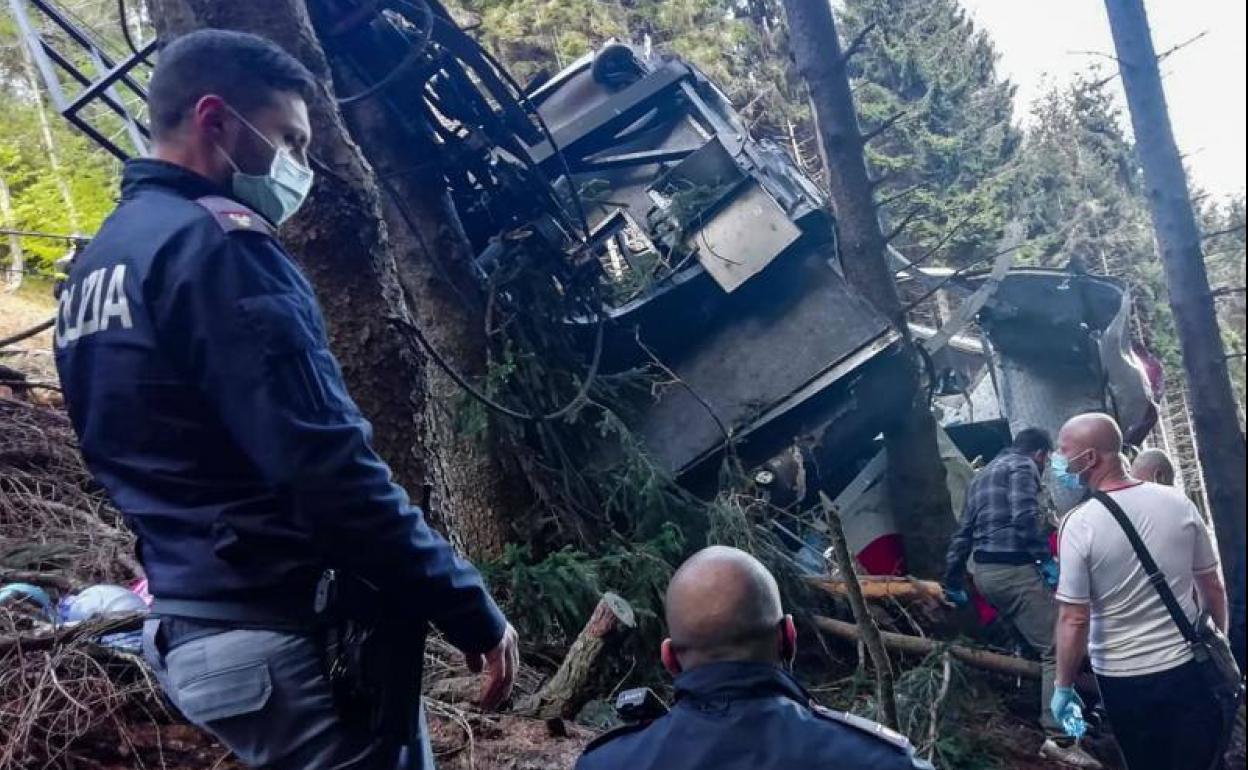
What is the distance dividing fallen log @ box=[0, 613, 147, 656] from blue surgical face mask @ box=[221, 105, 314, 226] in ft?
5.38

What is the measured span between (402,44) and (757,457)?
11.8ft

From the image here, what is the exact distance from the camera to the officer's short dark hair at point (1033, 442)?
21.7ft

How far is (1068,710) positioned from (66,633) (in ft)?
13.1

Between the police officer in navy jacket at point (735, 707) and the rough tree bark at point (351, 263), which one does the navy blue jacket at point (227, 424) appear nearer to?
the police officer in navy jacket at point (735, 707)

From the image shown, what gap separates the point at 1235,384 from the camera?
3.82ft

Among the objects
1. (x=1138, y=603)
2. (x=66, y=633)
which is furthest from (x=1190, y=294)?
(x=66, y=633)

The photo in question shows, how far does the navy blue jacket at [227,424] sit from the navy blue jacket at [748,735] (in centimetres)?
42

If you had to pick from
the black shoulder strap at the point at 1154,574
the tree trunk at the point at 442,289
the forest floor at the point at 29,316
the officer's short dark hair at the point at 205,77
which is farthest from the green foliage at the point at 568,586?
Answer: the forest floor at the point at 29,316

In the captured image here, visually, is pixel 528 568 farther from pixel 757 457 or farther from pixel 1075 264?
pixel 1075 264

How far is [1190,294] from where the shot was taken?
52.4 inches

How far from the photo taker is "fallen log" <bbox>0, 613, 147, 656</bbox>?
3125 millimetres

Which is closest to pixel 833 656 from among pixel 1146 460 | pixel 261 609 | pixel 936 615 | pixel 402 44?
pixel 936 615

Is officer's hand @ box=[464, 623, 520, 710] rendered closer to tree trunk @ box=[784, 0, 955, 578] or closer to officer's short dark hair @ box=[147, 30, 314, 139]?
officer's short dark hair @ box=[147, 30, 314, 139]

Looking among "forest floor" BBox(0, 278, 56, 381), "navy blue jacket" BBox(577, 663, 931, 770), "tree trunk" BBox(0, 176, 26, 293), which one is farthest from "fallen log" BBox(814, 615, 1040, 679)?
"tree trunk" BBox(0, 176, 26, 293)
